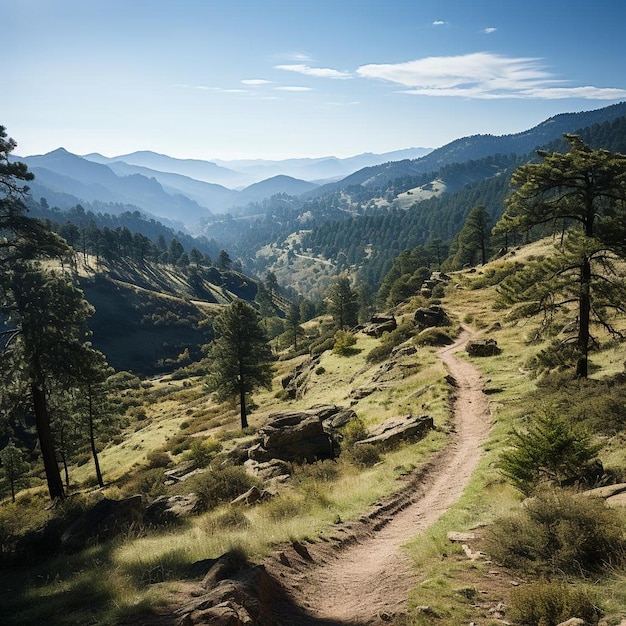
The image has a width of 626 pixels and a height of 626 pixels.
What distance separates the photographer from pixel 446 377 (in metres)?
26.8

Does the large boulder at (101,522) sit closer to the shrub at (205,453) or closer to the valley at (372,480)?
the valley at (372,480)

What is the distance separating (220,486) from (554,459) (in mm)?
10455

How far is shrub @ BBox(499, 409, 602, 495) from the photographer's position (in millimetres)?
10766

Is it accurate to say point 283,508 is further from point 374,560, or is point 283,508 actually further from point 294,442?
point 294,442

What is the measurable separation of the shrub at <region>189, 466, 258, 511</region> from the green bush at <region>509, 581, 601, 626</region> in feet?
33.9

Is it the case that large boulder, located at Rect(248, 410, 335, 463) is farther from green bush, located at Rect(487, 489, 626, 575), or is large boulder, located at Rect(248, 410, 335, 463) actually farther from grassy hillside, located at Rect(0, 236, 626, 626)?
green bush, located at Rect(487, 489, 626, 575)

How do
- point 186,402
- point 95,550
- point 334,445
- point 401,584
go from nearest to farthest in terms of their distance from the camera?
point 401,584 < point 95,550 < point 334,445 < point 186,402

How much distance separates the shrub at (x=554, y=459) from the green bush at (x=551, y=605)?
182 inches

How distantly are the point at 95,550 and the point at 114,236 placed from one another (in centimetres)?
18460

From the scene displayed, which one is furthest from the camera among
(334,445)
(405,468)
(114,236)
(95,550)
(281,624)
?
(114,236)

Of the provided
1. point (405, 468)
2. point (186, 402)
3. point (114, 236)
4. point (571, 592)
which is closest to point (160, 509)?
point (405, 468)

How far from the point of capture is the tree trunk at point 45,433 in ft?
59.3

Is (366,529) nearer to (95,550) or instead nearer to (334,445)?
(95,550)

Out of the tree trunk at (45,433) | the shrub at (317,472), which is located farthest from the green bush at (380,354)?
the tree trunk at (45,433)
